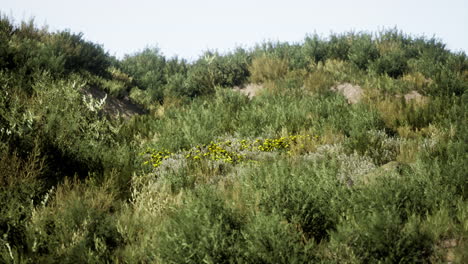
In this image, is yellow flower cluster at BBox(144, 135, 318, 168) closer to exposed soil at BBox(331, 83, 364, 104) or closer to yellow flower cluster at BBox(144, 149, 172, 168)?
yellow flower cluster at BBox(144, 149, 172, 168)

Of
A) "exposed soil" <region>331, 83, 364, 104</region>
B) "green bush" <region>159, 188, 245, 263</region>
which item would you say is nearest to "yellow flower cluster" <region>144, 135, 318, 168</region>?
"green bush" <region>159, 188, 245, 263</region>

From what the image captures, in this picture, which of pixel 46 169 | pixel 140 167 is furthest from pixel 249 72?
pixel 46 169

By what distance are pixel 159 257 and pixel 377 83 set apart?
33.2 ft

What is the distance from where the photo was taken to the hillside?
348cm

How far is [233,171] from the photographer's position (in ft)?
19.7

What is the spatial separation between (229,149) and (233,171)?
3.90 feet

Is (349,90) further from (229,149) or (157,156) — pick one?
(157,156)

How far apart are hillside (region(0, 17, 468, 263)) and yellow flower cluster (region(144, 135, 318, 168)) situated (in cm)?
4

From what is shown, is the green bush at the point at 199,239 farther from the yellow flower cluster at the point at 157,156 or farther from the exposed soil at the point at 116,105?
the exposed soil at the point at 116,105

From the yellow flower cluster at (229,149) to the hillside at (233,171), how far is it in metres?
0.04

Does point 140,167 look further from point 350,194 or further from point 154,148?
point 350,194

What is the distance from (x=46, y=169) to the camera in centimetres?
Answer: 504

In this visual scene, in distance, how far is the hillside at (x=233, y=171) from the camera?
3.48 meters

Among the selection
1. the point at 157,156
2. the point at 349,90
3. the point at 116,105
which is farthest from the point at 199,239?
the point at 349,90
